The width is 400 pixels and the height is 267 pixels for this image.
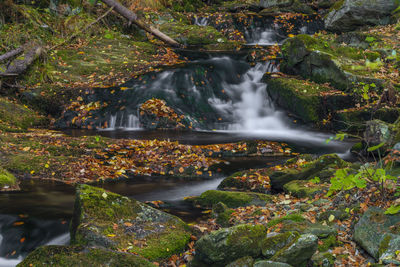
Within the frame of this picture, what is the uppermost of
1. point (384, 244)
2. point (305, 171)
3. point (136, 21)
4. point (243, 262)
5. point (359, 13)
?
point (359, 13)

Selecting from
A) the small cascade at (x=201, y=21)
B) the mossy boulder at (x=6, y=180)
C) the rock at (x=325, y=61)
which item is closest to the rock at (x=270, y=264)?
the mossy boulder at (x=6, y=180)

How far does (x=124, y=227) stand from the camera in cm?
446

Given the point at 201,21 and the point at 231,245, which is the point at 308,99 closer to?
the point at 231,245

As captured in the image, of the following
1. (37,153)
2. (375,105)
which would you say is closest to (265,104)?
(375,105)

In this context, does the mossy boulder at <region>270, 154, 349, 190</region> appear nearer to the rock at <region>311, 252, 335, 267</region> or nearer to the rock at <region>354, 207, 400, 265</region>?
the rock at <region>354, 207, 400, 265</region>

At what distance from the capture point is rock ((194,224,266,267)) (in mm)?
3652

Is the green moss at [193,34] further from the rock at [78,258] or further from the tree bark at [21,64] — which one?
the rock at [78,258]

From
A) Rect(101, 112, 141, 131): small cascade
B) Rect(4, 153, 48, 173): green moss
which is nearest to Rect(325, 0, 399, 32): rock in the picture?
Rect(101, 112, 141, 131): small cascade

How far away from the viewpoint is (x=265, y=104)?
12734 millimetres

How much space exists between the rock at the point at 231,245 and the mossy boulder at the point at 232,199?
1.87m

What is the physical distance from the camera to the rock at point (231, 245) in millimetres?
→ 3652

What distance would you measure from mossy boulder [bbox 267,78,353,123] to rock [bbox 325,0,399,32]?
14.9 feet

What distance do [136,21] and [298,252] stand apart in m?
13.3

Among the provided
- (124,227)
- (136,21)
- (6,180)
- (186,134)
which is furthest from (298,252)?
(136,21)
